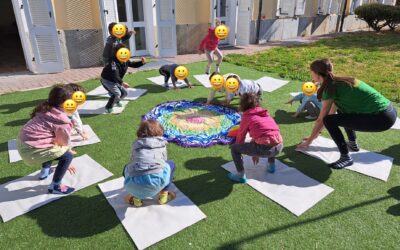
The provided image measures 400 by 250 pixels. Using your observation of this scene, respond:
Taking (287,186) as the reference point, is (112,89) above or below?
above

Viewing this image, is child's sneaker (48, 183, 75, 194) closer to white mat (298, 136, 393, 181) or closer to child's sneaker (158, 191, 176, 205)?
→ child's sneaker (158, 191, 176, 205)

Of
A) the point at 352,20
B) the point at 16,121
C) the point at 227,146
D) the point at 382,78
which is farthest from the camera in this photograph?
the point at 352,20

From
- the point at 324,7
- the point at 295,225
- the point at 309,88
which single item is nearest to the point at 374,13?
the point at 324,7

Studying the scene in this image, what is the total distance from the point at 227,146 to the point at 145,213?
5.63 feet

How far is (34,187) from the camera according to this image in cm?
321

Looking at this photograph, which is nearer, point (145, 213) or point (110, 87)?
point (145, 213)

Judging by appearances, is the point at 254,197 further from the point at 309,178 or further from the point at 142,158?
the point at 142,158

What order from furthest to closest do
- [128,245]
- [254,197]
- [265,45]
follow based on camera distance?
[265,45] < [254,197] < [128,245]

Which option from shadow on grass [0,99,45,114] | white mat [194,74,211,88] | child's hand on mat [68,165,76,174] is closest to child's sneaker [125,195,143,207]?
child's hand on mat [68,165,76,174]

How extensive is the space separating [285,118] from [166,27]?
649 cm

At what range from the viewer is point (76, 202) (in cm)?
300

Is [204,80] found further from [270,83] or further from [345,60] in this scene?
[345,60]

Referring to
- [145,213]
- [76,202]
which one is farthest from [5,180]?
[145,213]

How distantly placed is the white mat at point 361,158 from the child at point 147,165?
2198mm
